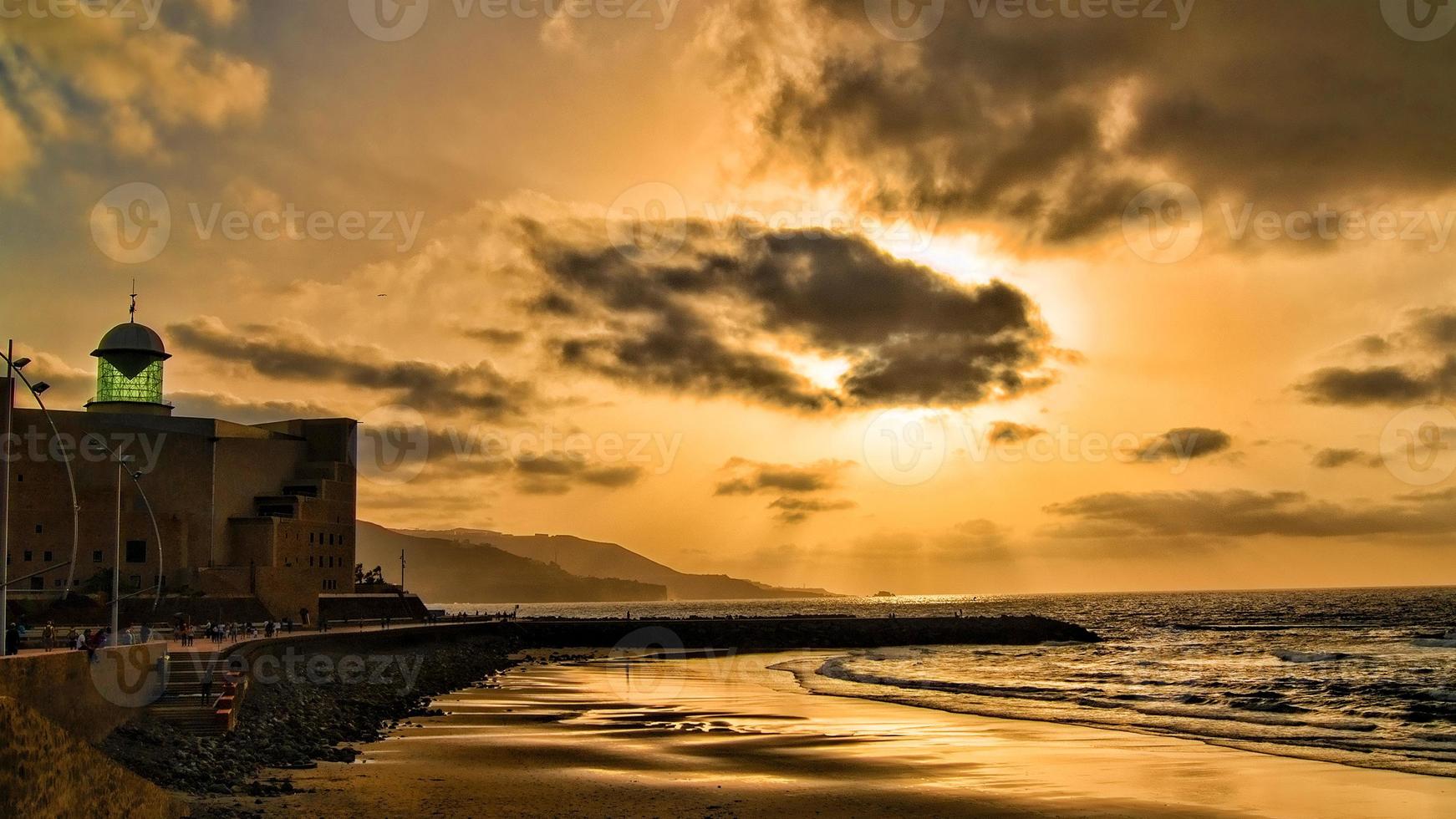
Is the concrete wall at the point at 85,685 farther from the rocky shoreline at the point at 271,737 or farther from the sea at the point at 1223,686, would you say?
the sea at the point at 1223,686

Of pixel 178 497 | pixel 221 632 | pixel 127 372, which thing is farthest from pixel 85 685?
pixel 127 372

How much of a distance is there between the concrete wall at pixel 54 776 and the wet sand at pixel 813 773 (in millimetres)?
3146

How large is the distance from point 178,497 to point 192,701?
184 ft

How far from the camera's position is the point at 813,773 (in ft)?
90.9

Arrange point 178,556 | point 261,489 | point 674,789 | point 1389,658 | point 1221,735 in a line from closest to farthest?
point 674,789 → point 1221,735 → point 1389,658 → point 178,556 → point 261,489

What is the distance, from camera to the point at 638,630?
10462 cm

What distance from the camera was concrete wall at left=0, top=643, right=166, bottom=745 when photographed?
67.7ft

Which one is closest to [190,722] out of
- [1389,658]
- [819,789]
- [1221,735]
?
[819,789]

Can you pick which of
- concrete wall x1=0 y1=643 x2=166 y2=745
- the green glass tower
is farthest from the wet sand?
the green glass tower

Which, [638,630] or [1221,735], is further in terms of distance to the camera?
[638,630]

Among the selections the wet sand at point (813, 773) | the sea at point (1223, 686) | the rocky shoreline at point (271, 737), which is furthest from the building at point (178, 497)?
the wet sand at point (813, 773)

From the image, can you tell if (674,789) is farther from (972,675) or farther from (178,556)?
(178,556)

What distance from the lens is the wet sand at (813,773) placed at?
A: 23094 mm

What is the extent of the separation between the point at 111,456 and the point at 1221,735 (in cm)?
6638
